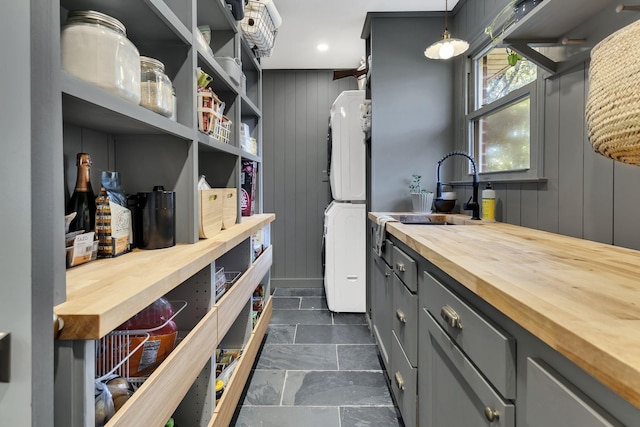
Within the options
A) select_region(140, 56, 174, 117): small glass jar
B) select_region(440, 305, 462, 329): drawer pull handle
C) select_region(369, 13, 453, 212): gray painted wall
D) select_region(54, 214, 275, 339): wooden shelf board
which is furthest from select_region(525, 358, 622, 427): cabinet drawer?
select_region(369, 13, 453, 212): gray painted wall

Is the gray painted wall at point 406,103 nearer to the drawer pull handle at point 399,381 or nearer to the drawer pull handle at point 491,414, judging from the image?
the drawer pull handle at point 399,381

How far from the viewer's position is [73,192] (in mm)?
1042

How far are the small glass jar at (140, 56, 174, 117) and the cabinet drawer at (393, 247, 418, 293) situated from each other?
1.06m

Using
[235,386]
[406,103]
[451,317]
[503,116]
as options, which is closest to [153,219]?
[235,386]

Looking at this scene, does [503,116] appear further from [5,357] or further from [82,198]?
[5,357]

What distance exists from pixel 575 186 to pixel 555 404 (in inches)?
45.0

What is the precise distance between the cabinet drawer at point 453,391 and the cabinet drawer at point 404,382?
0.27ft

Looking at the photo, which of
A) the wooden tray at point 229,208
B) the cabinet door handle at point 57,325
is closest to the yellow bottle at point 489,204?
the wooden tray at point 229,208

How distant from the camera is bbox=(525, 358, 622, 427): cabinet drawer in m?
0.47

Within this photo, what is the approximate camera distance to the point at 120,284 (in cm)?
74

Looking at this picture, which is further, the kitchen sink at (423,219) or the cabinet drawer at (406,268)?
the kitchen sink at (423,219)

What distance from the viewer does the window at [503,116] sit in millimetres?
1762

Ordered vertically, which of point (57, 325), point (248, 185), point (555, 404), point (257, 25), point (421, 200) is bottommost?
point (555, 404)

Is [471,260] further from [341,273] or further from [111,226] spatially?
[341,273]
